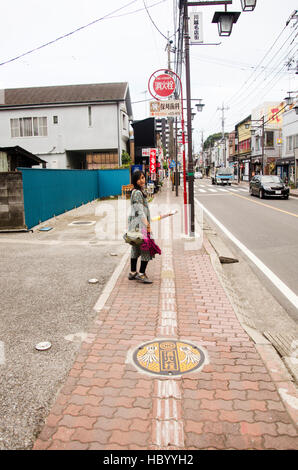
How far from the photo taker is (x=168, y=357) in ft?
11.8

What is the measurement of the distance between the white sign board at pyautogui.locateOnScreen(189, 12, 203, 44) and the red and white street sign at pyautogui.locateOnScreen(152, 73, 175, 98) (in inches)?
42.8

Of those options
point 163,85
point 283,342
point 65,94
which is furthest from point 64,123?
point 283,342

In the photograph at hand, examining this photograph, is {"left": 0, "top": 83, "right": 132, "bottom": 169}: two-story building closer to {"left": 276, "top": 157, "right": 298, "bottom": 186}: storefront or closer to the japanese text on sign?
{"left": 276, "top": 157, "right": 298, "bottom": 186}: storefront

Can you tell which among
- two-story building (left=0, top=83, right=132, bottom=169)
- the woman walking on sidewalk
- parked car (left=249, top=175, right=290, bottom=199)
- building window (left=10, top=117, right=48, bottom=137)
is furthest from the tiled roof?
the woman walking on sidewalk

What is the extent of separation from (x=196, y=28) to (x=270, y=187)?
16026 millimetres

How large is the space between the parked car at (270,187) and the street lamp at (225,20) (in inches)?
641

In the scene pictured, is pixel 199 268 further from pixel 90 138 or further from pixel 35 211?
pixel 90 138

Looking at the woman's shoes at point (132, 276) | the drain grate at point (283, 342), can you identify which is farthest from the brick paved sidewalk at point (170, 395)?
the woman's shoes at point (132, 276)

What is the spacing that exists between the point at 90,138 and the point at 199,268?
24.5m

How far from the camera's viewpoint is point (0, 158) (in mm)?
16859

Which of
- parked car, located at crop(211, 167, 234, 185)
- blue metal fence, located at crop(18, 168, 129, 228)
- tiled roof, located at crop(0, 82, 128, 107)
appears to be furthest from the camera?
parked car, located at crop(211, 167, 234, 185)

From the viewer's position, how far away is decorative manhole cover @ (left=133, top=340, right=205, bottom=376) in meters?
3.39

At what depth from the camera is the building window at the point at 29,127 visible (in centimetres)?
2930

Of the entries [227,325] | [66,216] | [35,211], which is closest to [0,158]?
[66,216]
